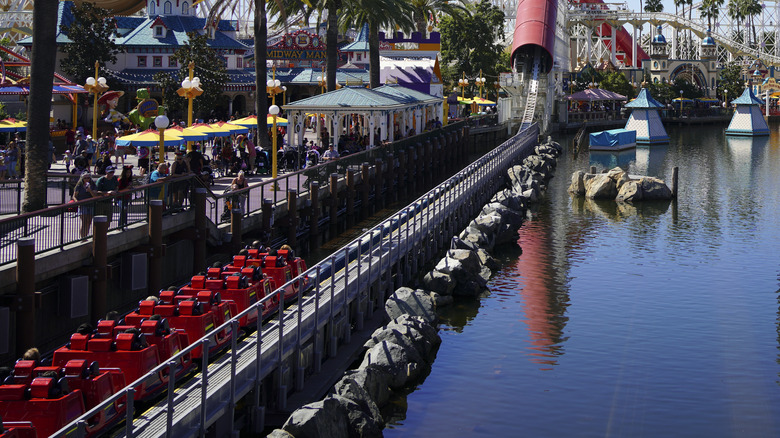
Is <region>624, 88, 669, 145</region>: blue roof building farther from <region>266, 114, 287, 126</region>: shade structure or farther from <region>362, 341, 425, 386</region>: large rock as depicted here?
<region>362, 341, 425, 386</region>: large rock

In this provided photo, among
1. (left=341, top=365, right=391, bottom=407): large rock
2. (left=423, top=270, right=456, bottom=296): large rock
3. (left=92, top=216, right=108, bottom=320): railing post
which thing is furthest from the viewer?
(left=423, top=270, right=456, bottom=296): large rock

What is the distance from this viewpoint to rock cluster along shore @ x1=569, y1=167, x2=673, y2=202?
172ft

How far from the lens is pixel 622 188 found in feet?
173

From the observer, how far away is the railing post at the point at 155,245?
24484 mm

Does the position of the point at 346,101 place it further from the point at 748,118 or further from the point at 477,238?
the point at 748,118

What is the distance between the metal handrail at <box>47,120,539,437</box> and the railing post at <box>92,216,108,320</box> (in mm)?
3349

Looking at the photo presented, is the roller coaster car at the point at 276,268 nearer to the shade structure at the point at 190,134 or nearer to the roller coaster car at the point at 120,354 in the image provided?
the roller coaster car at the point at 120,354

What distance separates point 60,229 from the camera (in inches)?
835

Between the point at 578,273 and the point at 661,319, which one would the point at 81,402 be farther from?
the point at 578,273

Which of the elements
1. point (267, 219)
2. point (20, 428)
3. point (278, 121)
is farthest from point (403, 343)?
point (278, 121)

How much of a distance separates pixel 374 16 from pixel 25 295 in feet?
137

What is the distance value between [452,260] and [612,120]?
87827 millimetres

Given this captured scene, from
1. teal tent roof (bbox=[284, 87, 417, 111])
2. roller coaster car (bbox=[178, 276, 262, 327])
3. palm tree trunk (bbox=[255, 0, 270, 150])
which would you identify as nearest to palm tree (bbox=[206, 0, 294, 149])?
palm tree trunk (bbox=[255, 0, 270, 150])

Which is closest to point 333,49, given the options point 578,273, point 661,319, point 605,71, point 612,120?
point 578,273
